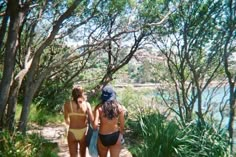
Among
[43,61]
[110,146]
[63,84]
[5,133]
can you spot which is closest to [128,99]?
[63,84]

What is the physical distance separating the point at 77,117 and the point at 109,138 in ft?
2.44

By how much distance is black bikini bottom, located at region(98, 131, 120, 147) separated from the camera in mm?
5094

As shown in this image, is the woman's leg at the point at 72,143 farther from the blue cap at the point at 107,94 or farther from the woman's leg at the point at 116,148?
the blue cap at the point at 107,94

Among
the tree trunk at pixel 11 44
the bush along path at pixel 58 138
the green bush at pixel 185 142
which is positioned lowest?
the bush along path at pixel 58 138

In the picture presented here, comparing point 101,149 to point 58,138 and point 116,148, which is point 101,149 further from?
point 58,138

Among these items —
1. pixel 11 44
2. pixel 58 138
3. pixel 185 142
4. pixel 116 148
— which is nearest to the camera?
pixel 116 148

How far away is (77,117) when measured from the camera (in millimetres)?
5598

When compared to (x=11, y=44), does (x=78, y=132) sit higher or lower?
lower

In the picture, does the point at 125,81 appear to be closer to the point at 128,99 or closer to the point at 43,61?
the point at 128,99

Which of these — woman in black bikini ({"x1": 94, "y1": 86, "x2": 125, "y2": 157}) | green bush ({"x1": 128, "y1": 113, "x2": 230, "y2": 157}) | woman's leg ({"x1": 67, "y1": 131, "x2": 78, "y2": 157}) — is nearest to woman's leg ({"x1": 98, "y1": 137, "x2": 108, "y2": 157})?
woman in black bikini ({"x1": 94, "y1": 86, "x2": 125, "y2": 157})

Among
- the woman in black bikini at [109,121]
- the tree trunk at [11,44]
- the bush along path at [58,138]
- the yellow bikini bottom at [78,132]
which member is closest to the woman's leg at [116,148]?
the woman in black bikini at [109,121]

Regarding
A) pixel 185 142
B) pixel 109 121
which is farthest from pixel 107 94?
pixel 185 142

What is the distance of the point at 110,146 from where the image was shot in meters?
5.18

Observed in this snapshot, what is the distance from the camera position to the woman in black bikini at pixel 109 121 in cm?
492
